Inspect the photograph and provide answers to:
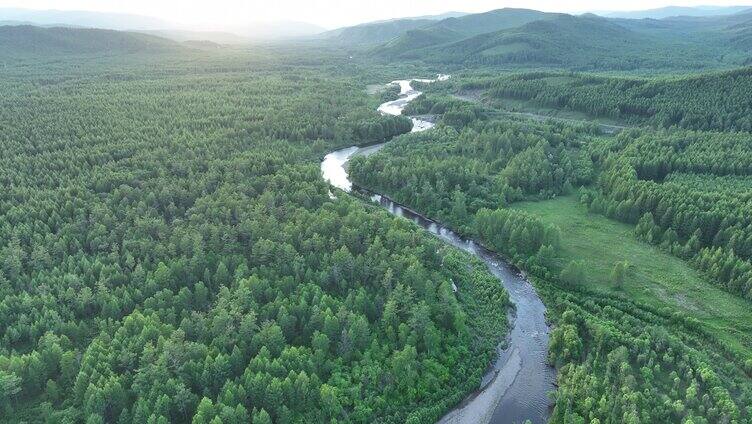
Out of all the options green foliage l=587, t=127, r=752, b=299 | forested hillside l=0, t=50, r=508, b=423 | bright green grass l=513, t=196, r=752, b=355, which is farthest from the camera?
green foliage l=587, t=127, r=752, b=299

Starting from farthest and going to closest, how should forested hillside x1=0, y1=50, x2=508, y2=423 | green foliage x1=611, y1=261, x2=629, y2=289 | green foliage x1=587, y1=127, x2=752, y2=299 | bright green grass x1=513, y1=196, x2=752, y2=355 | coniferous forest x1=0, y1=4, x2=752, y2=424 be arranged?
green foliage x1=587, y1=127, x2=752, y2=299
green foliage x1=611, y1=261, x2=629, y2=289
bright green grass x1=513, y1=196, x2=752, y2=355
coniferous forest x1=0, y1=4, x2=752, y2=424
forested hillside x1=0, y1=50, x2=508, y2=423

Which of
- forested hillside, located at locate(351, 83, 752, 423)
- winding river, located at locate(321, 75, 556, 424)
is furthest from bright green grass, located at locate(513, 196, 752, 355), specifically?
winding river, located at locate(321, 75, 556, 424)

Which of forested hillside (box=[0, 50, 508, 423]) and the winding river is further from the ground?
forested hillside (box=[0, 50, 508, 423])

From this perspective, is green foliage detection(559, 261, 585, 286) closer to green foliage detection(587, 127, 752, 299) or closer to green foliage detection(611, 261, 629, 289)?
green foliage detection(611, 261, 629, 289)

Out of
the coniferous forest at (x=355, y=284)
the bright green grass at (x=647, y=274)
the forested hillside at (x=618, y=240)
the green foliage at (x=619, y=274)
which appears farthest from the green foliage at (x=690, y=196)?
the green foliage at (x=619, y=274)

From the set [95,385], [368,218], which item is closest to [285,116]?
[368,218]

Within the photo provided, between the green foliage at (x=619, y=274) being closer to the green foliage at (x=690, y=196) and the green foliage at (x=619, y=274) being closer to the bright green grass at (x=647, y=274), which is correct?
the bright green grass at (x=647, y=274)

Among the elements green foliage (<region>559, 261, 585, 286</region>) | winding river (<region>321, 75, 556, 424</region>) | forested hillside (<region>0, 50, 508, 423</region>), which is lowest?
winding river (<region>321, 75, 556, 424</region>)
